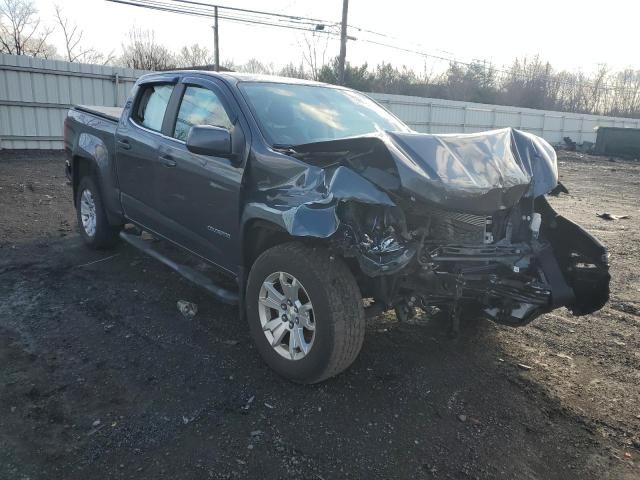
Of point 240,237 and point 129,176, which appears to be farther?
point 129,176

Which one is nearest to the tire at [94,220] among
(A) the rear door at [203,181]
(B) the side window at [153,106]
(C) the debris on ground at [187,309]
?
(B) the side window at [153,106]

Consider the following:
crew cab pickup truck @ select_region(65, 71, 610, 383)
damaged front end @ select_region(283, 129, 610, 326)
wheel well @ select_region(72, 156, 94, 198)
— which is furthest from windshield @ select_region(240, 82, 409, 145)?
wheel well @ select_region(72, 156, 94, 198)

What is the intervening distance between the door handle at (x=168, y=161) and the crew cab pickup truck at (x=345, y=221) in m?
0.02

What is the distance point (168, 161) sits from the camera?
419cm

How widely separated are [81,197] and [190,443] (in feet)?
13.7

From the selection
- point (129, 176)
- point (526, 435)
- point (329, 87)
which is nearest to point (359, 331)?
point (526, 435)

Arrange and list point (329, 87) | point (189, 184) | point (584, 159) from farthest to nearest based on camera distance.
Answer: point (584, 159) < point (329, 87) < point (189, 184)

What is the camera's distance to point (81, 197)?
5.90 m

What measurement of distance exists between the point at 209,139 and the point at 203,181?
51 centimetres

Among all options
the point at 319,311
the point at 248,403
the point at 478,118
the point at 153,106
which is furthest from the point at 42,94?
the point at 478,118

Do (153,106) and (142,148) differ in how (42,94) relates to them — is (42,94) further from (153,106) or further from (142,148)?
(142,148)

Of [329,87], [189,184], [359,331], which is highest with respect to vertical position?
[329,87]

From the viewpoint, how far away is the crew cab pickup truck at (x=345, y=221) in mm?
2943

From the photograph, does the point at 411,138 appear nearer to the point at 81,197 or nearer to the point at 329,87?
the point at 329,87
